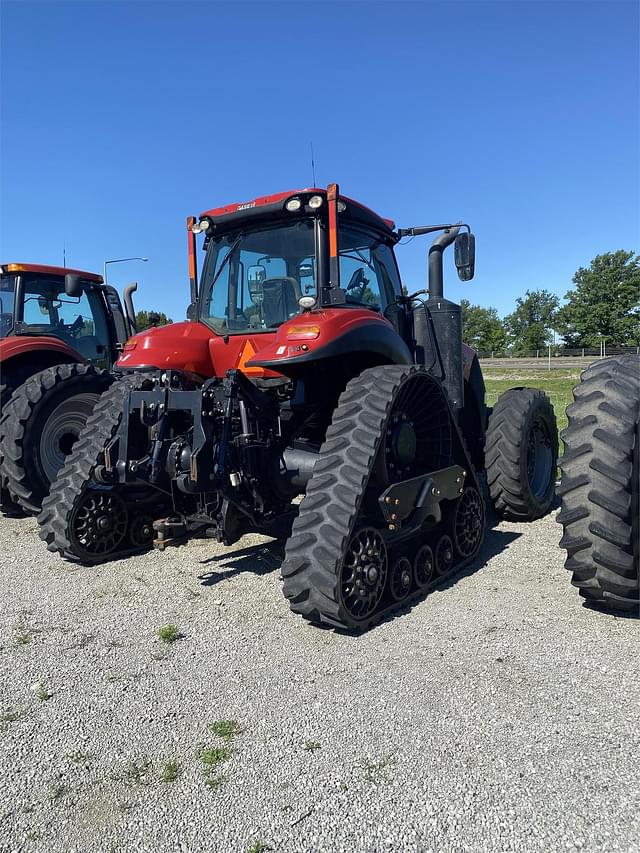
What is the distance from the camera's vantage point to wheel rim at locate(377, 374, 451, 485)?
14.0ft

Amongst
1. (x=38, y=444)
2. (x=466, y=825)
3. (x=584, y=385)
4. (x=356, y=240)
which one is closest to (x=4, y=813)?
(x=466, y=825)

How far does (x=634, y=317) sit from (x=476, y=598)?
59.4m

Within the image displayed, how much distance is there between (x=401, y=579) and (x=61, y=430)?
4.31m

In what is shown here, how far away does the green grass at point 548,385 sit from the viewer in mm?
17072

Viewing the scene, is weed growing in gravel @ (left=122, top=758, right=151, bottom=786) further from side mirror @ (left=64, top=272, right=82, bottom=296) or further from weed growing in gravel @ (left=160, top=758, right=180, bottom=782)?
side mirror @ (left=64, top=272, right=82, bottom=296)

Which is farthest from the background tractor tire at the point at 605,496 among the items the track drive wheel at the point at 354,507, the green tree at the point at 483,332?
the green tree at the point at 483,332

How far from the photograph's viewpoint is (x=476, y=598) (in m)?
4.19

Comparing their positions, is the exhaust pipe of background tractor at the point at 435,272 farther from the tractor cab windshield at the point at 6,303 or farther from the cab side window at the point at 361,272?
the tractor cab windshield at the point at 6,303

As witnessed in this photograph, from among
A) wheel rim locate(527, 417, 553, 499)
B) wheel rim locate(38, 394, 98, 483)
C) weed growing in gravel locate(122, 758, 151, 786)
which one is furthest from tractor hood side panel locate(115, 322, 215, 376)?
wheel rim locate(527, 417, 553, 499)

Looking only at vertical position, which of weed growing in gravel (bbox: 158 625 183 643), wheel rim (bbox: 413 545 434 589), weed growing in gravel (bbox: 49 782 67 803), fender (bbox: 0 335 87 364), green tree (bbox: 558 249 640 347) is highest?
green tree (bbox: 558 249 640 347)

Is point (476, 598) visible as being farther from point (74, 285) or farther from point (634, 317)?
point (634, 317)

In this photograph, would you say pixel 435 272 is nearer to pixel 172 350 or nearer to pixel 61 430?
pixel 172 350

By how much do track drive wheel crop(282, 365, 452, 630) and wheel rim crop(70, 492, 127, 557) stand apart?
2.01 m

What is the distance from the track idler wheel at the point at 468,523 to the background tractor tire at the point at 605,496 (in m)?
1.13
